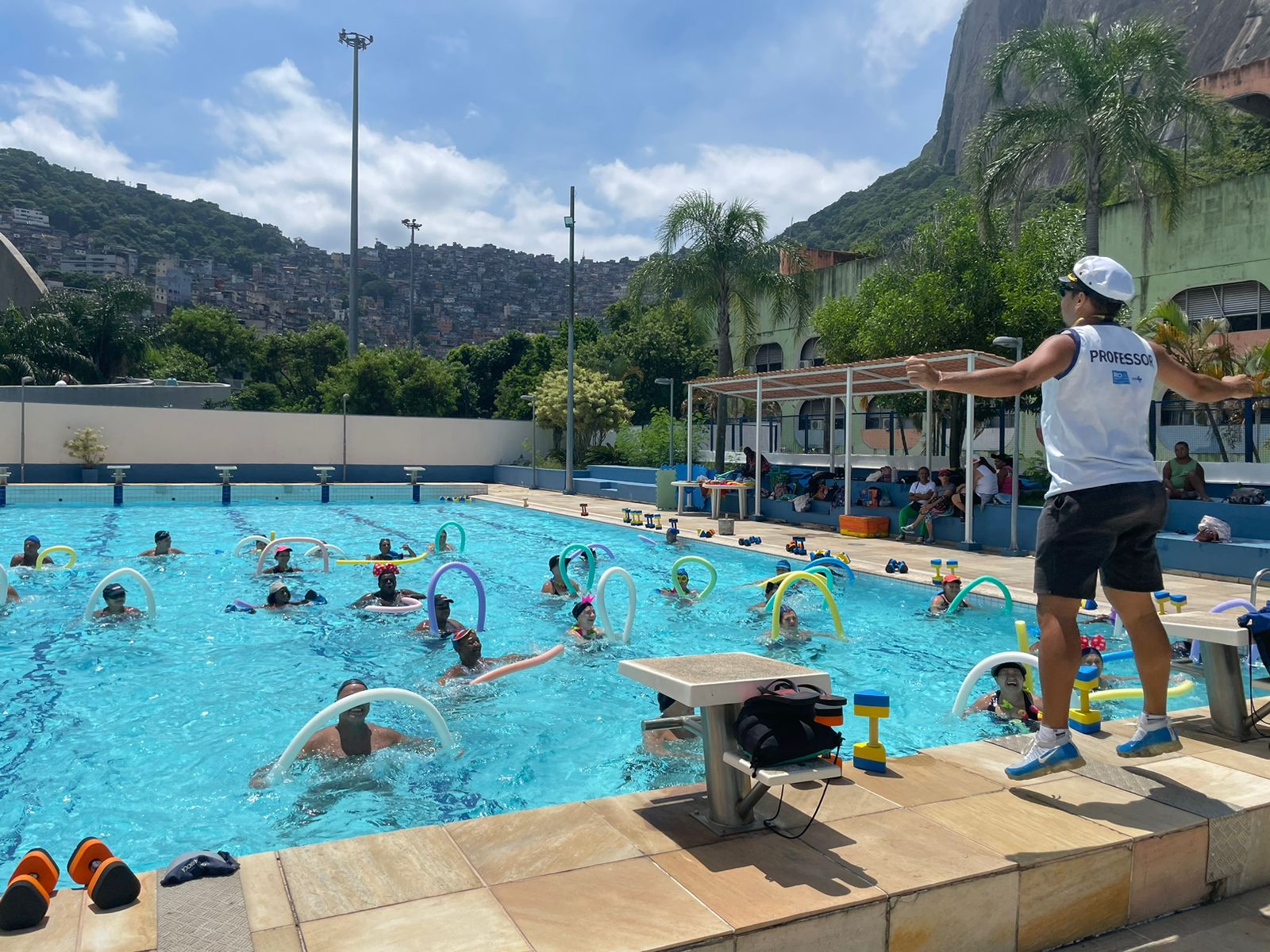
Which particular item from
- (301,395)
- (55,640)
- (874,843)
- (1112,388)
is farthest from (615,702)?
(301,395)

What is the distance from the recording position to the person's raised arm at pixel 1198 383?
3.61m

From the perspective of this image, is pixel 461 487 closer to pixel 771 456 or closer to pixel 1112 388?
pixel 771 456

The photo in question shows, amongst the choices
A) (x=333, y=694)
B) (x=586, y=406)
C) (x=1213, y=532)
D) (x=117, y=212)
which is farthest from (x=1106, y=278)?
(x=117, y=212)

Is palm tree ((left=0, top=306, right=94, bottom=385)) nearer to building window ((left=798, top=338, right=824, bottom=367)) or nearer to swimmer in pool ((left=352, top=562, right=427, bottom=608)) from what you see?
building window ((left=798, top=338, right=824, bottom=367))

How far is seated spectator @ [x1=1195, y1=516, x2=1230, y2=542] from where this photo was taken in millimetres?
12617

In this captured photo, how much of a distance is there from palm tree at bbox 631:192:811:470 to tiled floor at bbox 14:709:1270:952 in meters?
21.6

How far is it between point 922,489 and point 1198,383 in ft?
44.4

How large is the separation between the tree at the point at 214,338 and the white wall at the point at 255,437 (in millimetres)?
35159

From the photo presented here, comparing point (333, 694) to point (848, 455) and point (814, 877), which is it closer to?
point (814, 877)

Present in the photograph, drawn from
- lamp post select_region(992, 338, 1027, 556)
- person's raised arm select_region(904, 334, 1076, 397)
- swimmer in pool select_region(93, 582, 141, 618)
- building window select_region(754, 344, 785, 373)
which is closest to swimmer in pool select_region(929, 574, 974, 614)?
lamp post select_region(992, 338, 1027, 556)

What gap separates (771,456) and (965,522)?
344 inches

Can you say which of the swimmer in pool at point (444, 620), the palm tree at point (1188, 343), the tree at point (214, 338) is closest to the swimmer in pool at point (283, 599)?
the swimmer in pool at point (444, 620)

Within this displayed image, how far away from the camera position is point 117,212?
136 m

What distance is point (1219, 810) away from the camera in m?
3.26
